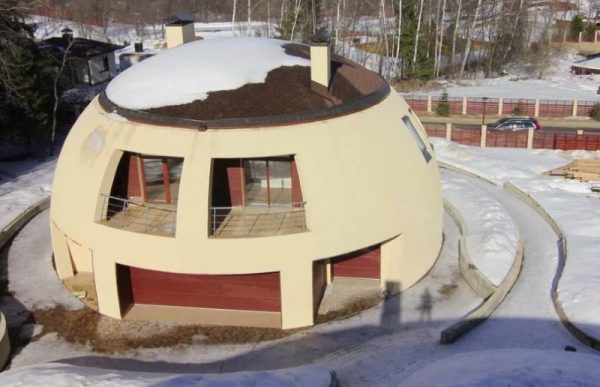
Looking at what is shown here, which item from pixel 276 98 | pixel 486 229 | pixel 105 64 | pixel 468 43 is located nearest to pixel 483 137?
pixel 486 229

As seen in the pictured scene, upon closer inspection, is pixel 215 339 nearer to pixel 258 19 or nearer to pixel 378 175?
pixel 378 175

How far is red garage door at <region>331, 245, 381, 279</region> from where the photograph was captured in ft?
67.2

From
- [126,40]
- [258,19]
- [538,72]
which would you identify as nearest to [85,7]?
[126,40]

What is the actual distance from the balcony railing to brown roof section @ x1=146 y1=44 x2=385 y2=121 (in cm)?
290

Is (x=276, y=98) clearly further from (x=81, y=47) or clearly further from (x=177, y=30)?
(x=81, y=47)

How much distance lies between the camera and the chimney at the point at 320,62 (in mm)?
19484

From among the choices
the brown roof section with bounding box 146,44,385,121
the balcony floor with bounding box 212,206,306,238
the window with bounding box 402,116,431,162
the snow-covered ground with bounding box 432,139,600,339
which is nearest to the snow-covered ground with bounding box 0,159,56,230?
the balcony floor with bounding box 212,206,306,238

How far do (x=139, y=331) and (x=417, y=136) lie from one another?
11.6m

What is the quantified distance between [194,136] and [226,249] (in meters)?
3.44

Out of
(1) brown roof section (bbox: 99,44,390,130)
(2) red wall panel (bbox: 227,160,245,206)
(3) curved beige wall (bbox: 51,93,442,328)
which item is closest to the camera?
(3) curved beige wall (bbox: 51,93,442,328)

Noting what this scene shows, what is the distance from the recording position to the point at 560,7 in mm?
102500

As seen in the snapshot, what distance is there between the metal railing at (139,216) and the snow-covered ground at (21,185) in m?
8.43

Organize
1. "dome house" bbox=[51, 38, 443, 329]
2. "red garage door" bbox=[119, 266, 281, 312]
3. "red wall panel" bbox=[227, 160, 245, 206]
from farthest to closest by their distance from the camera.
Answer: "red wall panel" bbox=[227, 160, 245, 206]
"red garage door" bbox=[119, 266, 281, 312]
"dome house" bbox=[51, 38, 443, 329]

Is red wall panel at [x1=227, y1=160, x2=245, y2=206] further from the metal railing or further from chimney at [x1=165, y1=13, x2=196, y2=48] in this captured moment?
chimney at [x1=165, y1=13, x2=196, y2=48]
